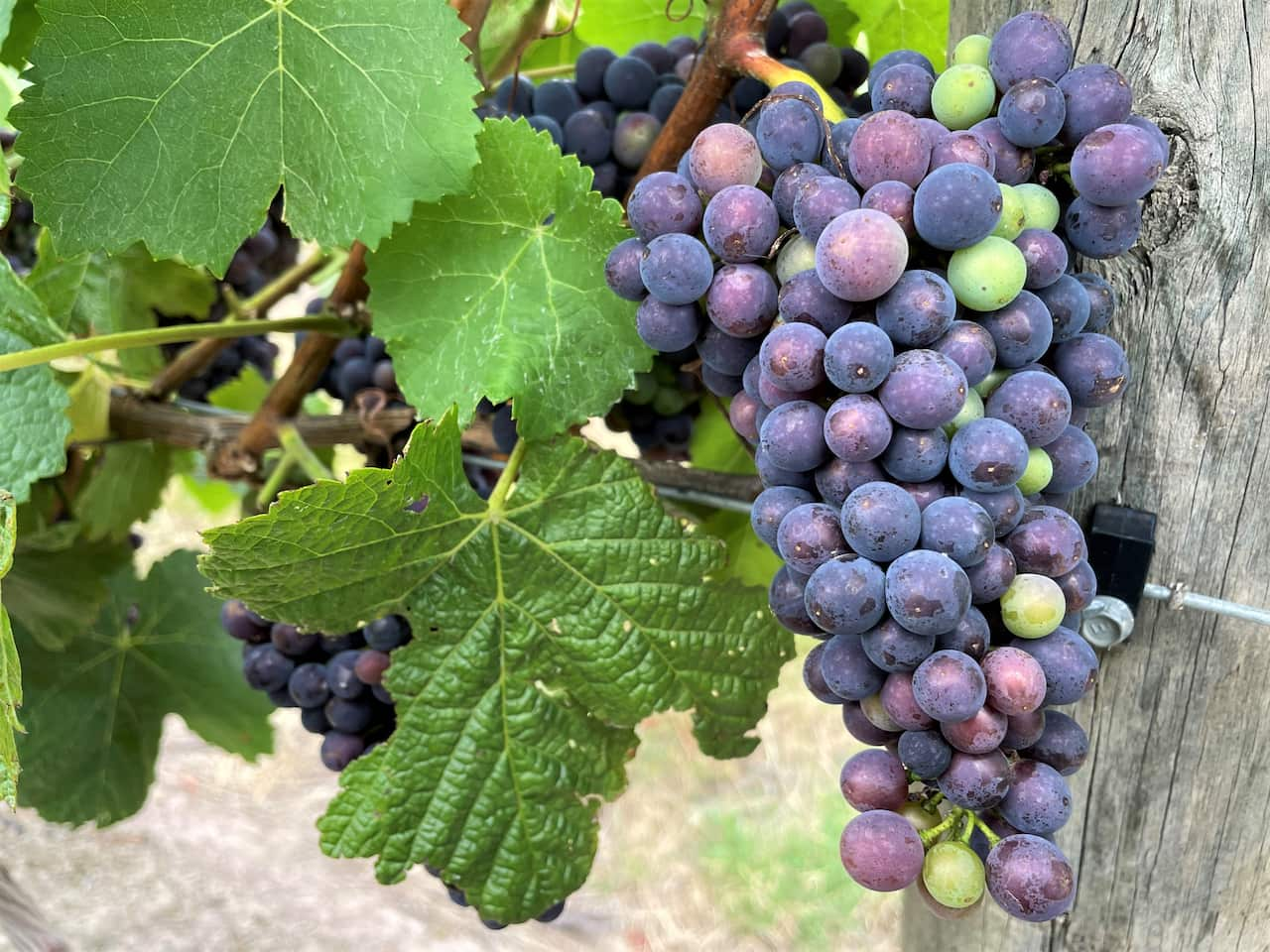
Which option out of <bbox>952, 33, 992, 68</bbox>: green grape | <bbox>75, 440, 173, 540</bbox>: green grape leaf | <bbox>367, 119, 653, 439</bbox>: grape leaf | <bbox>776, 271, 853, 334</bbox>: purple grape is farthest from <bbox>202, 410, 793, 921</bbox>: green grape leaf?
<bbox>75, 440, 173, 540</bbox>: green grape leaf

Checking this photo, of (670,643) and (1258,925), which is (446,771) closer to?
(670,643)

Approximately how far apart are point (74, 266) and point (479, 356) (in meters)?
0.64

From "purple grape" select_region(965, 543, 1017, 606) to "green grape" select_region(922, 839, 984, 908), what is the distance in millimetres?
130

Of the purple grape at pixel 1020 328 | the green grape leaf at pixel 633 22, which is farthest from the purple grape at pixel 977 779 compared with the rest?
the green grape leaf at pixel 633 22

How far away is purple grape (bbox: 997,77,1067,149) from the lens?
0.57m

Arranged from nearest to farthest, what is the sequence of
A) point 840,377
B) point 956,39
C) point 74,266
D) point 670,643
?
point 840,377 < point 956,39 < point 670,643 < point 74,266

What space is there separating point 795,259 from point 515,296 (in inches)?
11.5

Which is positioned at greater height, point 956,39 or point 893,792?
point 956,39

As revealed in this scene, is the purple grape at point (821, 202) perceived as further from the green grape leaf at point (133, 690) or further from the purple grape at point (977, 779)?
the green grape leaf at point (133, 690)

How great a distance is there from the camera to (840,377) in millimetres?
544

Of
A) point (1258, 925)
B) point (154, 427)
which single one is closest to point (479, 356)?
point (154, 427)

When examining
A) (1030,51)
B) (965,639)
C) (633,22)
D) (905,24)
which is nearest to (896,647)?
(965,639)

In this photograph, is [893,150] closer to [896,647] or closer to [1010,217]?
[1010,217]

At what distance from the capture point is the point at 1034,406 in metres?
0.55
